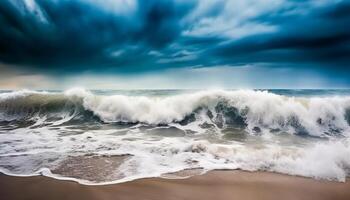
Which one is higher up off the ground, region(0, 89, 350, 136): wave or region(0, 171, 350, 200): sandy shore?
region(0, 89, 350, 136): wave

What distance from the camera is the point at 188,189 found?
3430 millimetres

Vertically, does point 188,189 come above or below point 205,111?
below

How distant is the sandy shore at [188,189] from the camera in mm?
Result: 3217

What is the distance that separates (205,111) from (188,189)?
6.58 meters

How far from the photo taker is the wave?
27.3 ft

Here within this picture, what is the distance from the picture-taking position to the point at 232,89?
33.3 ft

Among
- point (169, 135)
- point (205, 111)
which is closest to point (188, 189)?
point (169, 135)

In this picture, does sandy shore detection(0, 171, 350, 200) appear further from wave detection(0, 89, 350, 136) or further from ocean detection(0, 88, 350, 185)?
wave detection(0, 89, 350, 136)

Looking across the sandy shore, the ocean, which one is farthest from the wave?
the sandy shore

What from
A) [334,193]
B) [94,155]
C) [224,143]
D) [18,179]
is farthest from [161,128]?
[334,193]

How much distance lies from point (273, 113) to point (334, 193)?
5.54 metres

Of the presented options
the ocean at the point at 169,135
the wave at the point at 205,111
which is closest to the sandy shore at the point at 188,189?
the ocean at the point at 169,135

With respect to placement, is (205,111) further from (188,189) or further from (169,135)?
(188,189)

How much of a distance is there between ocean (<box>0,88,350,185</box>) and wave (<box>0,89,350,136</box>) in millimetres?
37
